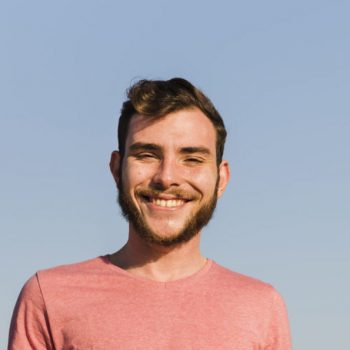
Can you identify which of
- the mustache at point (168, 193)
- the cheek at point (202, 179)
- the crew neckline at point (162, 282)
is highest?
the cheek at point (202, 179)

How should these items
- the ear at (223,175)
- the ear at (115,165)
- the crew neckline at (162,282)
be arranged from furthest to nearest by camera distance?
the ear at (223,175) → the ear at (115,165) → the crew neckline at (162,282)

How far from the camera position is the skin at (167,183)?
24.3 ft

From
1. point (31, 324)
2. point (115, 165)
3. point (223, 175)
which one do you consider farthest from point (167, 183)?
point (31, 324)

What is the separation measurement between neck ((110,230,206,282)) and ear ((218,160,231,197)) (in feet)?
1.64

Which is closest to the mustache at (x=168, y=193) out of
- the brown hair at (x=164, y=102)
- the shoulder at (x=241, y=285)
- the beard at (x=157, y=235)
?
the beard at (x=157, y=235)

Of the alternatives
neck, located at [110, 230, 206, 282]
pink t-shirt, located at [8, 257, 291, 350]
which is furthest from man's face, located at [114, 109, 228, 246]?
pink t-shirt, located at [8, 257, 291, 350]

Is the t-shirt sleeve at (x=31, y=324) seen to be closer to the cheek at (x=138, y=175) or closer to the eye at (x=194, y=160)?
the cheek at (x=138, y=175)

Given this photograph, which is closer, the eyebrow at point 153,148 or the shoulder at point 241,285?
the eyebrow at point 153,148

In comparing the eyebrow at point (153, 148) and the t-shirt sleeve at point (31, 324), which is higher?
the eyebrow at point (153, 148)

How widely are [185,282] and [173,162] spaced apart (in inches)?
39.8

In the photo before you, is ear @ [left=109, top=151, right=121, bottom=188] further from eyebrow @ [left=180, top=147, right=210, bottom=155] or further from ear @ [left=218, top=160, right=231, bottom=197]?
ear @ [left=218, top=160, right=231, bottom=197]

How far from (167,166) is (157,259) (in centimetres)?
81

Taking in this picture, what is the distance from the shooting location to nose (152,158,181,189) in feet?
24.1

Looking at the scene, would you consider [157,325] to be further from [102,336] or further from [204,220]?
[204,220]
